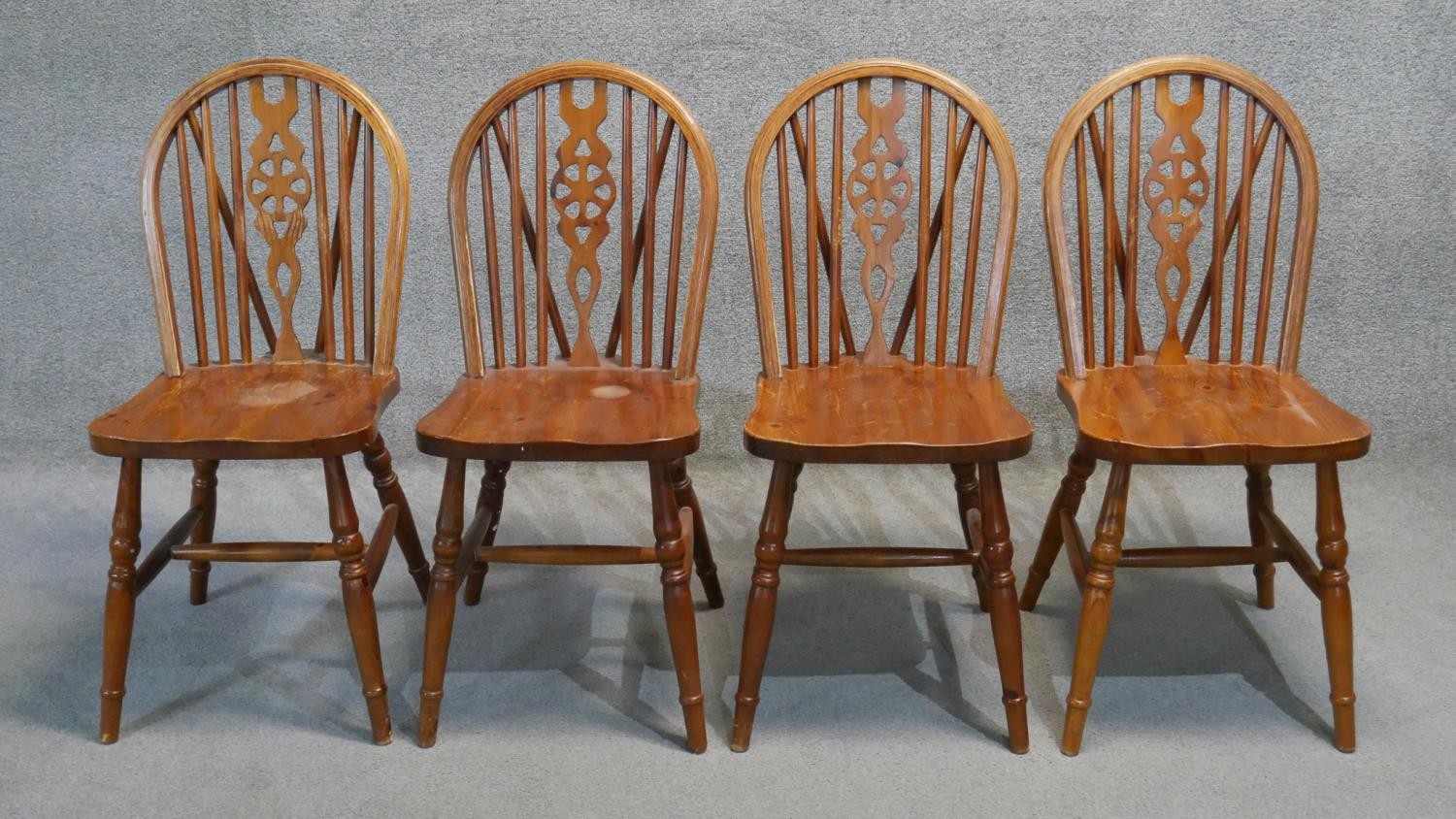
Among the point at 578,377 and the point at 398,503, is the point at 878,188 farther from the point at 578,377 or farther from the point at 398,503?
the point at 398,503

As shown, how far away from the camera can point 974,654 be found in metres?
2.25

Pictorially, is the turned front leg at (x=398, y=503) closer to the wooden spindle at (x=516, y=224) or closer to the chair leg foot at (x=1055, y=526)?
the wooden spindle at (x=516, y=224)

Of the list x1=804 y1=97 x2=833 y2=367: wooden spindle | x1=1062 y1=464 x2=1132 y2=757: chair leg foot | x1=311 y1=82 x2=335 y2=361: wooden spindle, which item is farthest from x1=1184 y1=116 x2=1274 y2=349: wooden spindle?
x1=311 y1=82 x2=335 y2=361: wooden spindle

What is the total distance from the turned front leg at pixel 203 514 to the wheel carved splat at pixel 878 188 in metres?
1.22

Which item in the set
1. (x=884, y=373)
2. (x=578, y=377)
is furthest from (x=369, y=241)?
(x=884, y=373)

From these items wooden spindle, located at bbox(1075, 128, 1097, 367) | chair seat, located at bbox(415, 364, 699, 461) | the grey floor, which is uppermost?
wooden spindle, located at bbox(1075, 128, 1097, 367)

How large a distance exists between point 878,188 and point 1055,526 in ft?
2.20

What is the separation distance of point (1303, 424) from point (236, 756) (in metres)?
1.68

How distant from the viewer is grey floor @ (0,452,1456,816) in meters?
1.86

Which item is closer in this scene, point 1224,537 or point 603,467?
point 1224,537

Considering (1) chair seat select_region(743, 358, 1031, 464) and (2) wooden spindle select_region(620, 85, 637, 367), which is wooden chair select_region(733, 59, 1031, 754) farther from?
(2) wooden spindle select_region(620, 85, 637, 367)

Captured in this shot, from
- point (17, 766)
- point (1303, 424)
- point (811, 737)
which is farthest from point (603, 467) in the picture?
point (1303, 424)

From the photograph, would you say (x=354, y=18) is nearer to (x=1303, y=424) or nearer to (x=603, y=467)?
(x=603, y=467)

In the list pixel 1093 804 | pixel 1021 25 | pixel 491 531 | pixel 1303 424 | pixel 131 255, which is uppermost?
pixel 1021 25
